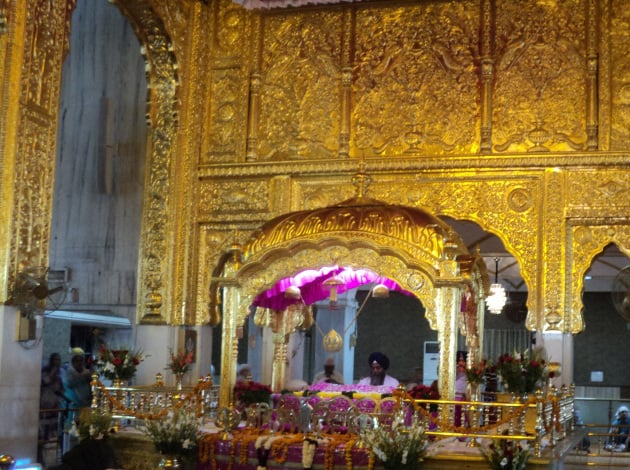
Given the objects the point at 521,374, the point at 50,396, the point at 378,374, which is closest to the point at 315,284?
the point at 378,374

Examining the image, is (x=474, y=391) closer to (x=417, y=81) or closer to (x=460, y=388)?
(x=460, y=388)

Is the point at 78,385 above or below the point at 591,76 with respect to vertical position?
below

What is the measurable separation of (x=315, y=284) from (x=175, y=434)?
340cm

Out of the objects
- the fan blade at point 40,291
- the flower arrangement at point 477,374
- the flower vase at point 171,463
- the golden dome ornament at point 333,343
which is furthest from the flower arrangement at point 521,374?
the fan blade at point 40,291

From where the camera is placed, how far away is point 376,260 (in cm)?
1077

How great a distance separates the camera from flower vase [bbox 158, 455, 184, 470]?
355 inches

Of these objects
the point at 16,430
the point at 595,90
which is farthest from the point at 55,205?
the point at 595,90

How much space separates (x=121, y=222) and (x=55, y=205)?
44.8 inches

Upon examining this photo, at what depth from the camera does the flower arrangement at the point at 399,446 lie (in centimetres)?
902

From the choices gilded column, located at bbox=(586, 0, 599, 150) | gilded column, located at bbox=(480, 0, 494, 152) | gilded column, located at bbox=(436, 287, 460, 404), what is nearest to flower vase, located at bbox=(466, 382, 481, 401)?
gilded column, located at bbox=(436, 287, 460, 404)

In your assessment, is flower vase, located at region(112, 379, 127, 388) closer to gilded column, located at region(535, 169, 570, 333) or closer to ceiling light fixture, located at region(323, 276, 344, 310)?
ceiling light fixture, located at region(323, 276, 344, 310)

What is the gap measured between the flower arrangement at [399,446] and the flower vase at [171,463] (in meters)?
1.77

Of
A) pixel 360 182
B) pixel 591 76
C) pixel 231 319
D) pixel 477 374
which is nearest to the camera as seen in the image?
pixel 477 374

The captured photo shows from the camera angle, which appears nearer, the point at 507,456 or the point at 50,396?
the point at 507,456
